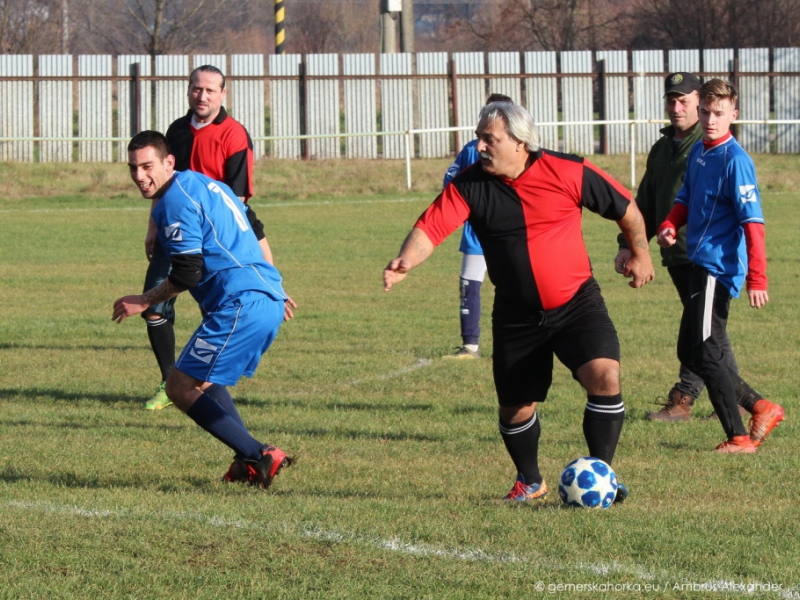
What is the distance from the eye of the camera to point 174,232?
5.44 meters

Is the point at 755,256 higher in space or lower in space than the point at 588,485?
higher

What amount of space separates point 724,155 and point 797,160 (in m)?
24.8

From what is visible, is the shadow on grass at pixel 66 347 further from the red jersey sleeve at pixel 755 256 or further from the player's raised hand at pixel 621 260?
the red jersey sleeve at pixel 755 256

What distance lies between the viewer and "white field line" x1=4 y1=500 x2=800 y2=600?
13.1 feet

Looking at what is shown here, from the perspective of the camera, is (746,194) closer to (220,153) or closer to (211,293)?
(211,293)

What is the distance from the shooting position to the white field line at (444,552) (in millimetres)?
3984

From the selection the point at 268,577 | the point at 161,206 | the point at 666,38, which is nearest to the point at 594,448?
the point at 268,577

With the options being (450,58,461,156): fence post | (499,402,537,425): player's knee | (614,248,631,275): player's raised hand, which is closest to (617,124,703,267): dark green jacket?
(614,248,631,275): player's raised hand

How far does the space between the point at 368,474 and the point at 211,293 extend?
1231 mm

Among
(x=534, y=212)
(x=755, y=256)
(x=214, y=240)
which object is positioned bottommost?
(x=755, y=256)

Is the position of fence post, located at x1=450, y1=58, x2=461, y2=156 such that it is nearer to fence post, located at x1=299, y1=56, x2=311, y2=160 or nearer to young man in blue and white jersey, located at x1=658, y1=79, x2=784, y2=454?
fence post, located at x1=299, y1=56, x2=311, y2=160

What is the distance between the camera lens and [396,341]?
10.2 m

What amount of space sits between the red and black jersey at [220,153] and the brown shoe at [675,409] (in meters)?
3.01

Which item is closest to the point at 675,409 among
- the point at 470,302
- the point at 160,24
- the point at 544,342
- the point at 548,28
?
the point at 544,342
